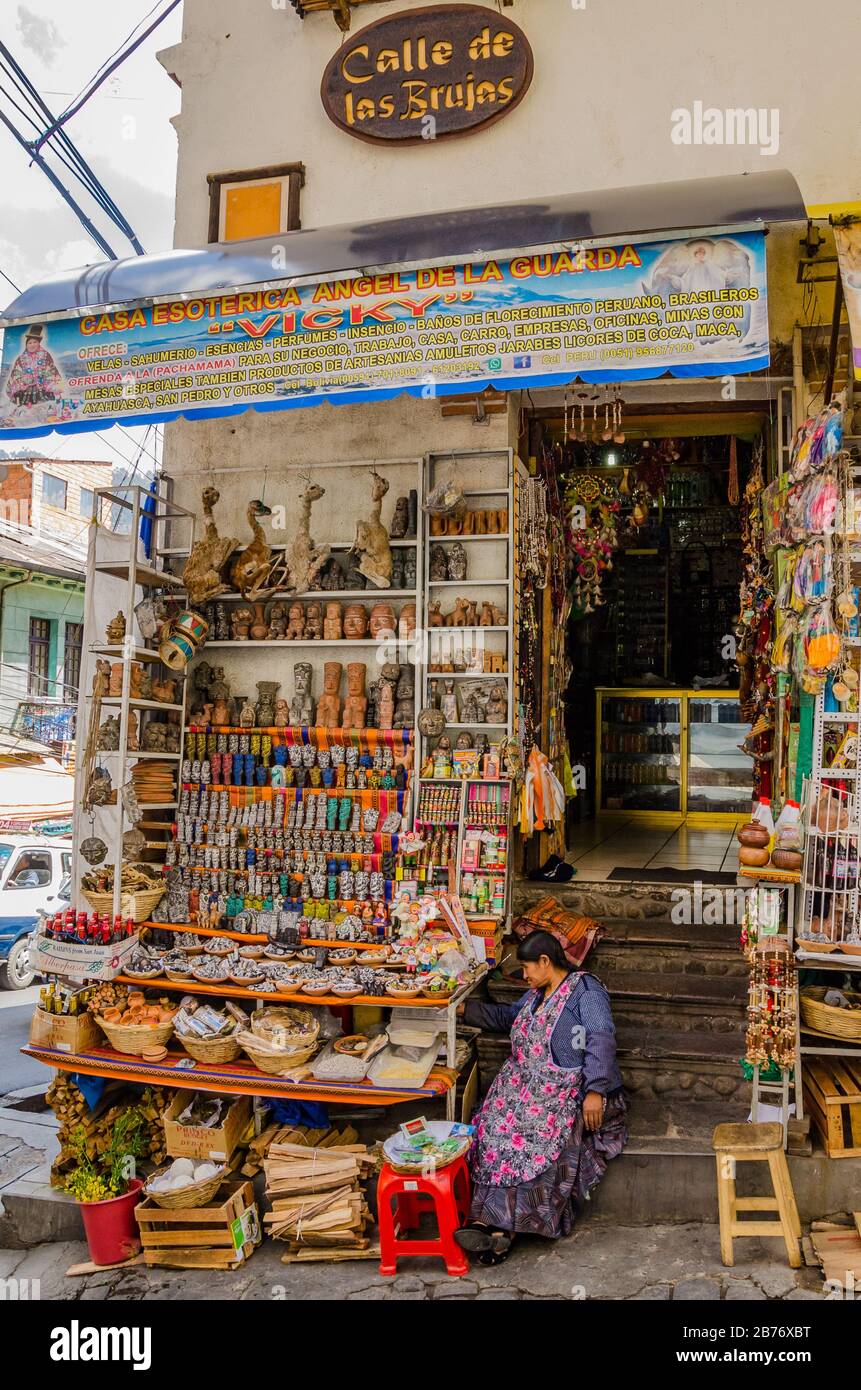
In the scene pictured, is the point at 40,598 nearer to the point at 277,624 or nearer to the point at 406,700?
the point at 277,624

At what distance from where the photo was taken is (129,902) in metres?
6.02

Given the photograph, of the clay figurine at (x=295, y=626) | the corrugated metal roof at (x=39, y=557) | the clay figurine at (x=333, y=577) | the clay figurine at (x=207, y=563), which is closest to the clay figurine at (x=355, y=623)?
the clay figurine at (x=333, y=577)

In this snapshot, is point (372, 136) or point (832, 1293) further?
point (372, 136)

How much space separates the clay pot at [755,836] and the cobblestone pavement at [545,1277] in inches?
62.5

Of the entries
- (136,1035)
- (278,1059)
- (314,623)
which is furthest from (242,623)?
(278,1059)

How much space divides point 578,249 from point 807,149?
2125 millimetres

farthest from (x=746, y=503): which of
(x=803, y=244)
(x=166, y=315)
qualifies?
(x=166, y=315)

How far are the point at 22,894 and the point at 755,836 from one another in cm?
869

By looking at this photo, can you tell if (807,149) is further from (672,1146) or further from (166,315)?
(672,1146)

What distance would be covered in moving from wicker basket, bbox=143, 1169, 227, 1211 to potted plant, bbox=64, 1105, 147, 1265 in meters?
0.19

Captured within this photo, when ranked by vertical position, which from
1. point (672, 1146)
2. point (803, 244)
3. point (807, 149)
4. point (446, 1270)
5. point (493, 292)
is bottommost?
point (446, 1270)

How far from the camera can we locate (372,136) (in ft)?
22.1

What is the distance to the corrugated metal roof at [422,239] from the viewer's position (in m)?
4.81

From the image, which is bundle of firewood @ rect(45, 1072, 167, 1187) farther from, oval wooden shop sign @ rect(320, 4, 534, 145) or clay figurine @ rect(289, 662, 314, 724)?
oval wooden shop sign @ rect(320, 4, 534, 145)
